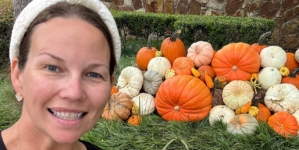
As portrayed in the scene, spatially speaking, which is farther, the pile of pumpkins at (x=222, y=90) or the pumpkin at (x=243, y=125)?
the pile of pumpkins at (x=222, y=90)

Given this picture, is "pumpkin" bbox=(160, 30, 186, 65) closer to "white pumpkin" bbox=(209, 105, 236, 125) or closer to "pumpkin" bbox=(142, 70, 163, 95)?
"pumpkin" bbox=(142, 70, 163, 95)

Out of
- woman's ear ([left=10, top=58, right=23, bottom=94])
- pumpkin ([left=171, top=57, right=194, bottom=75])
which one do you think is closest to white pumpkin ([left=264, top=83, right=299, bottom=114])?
pumpkin ([left=171, top=57, right=194, bottom=75])

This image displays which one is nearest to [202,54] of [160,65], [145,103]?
[160,65]

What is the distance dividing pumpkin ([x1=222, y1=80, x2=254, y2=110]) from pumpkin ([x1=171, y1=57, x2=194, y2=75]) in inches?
20.0

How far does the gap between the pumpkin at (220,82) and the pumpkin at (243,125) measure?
462 millimetres

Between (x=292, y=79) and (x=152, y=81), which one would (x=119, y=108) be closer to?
(x=152, y=81)

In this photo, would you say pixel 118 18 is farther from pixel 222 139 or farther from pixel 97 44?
pixel 97 44

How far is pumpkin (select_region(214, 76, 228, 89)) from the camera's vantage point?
157 inches

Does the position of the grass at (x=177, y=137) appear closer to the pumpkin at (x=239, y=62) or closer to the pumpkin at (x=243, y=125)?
the pumpkin at (x=243, y=125)

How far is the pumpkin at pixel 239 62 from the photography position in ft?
13.0

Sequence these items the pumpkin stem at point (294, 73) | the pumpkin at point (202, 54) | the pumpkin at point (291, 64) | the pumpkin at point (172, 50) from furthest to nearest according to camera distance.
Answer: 1. the pumpkin at point (172, 50)
2. the pumpkin at point (291, 64)
3. the pumpkin at point (202, 54)
4. the pumpkin stem at point (294, 73)

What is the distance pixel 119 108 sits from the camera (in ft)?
13.0

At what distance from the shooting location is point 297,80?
4.07 m

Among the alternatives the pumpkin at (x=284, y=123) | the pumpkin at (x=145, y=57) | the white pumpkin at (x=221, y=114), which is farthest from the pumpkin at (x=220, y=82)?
the pumpkin at (x=145, y=57)
